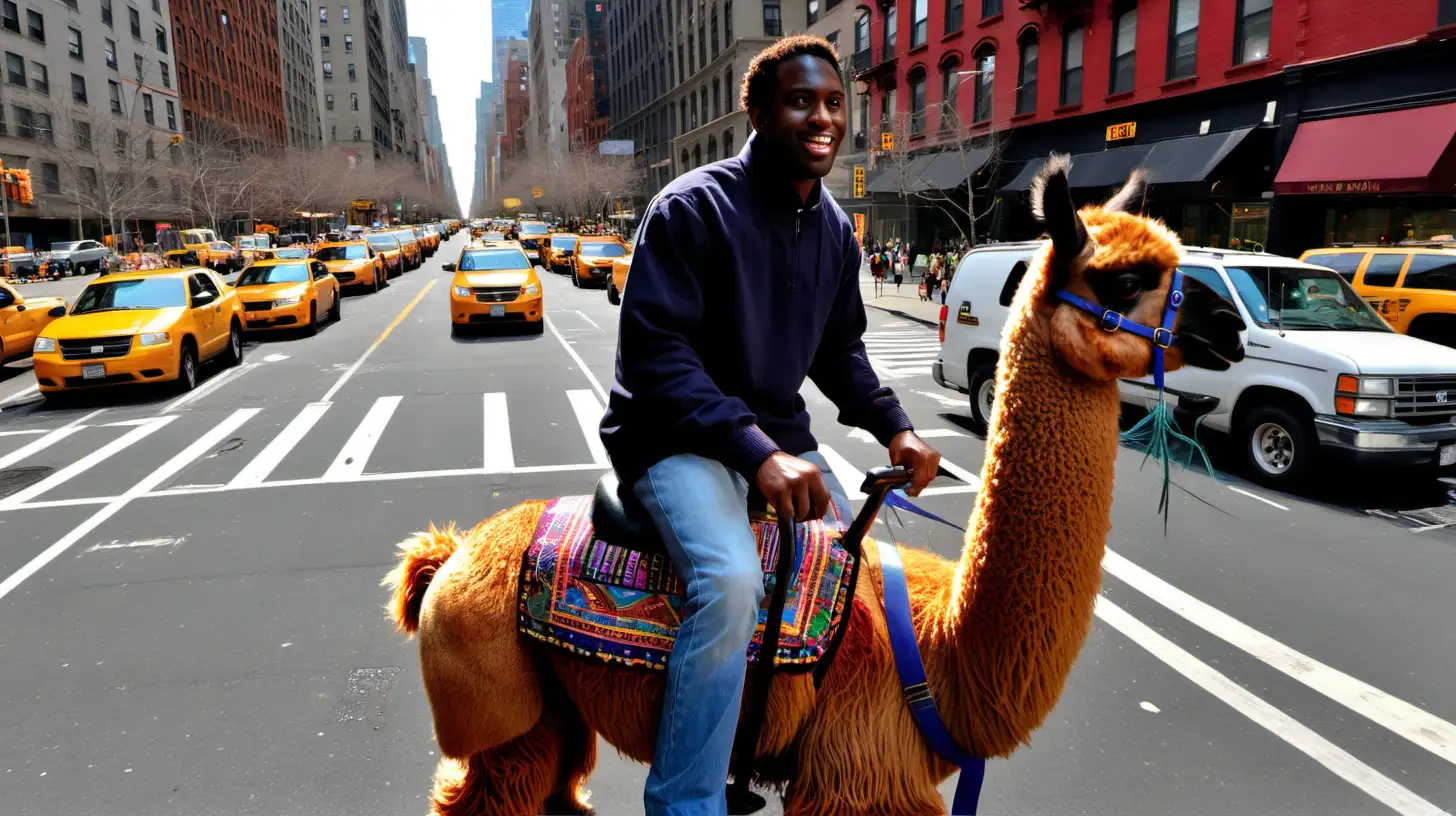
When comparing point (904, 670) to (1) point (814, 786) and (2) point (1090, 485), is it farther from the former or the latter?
(2) point (1090, 485)

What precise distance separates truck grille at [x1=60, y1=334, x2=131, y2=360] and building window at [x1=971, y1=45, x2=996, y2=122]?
26506mm

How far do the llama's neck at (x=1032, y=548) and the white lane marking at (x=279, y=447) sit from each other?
25.3 ft

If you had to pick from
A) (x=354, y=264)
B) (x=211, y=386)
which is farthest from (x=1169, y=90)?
(x=354, y=264)

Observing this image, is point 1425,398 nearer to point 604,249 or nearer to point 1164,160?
point 1164,160

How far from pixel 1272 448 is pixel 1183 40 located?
62.0ft

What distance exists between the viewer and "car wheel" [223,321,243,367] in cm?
1472

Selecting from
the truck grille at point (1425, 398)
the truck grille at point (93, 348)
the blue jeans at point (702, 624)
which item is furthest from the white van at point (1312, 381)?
the truck grille at point (93, 348)

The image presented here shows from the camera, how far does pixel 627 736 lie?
2.33 meters

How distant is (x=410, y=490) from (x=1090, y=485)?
6822mm

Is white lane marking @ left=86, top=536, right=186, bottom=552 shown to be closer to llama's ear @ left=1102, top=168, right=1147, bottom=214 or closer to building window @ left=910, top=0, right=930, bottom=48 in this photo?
llama's ear @ left=1102, top=168, right=1147, bottom=214

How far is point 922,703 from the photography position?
2127 millimetres

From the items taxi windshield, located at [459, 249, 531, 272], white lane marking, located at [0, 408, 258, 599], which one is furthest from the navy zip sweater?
taxi windshield, located at [459, 249, 531, 272]

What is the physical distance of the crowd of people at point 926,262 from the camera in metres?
27.1

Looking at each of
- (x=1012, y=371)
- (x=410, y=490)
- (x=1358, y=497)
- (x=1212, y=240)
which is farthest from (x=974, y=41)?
(x=1012, y=371)
